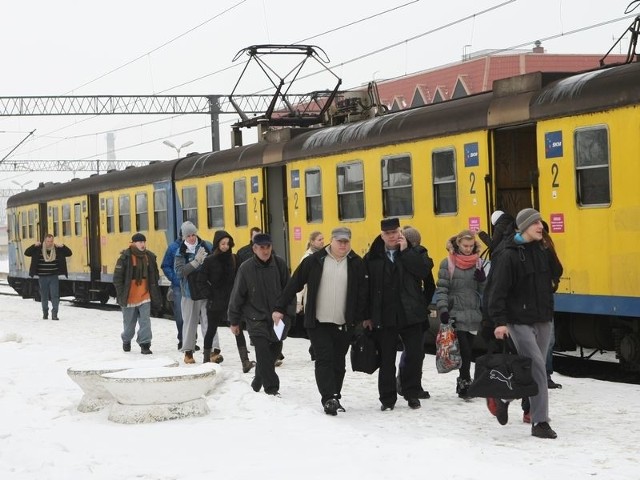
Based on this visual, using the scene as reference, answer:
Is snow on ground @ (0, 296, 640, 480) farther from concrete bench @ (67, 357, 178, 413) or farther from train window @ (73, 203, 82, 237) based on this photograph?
train window @ (73, 203, 82, 237)

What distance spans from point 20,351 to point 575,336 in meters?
7.25

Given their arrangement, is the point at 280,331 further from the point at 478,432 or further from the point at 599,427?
the point at 599,427

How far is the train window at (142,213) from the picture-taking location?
25609 millimetres

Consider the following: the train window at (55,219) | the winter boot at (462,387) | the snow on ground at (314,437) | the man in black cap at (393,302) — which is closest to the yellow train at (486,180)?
the snow on ground at (314,437)

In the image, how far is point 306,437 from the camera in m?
9.06

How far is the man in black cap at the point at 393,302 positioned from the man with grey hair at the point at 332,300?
0.13 meters

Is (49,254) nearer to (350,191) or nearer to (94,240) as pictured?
(94,240)

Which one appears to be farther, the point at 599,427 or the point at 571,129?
the point at 571,129

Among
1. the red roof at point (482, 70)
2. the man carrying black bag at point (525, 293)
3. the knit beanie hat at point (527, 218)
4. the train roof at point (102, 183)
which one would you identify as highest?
the red roof at point (482, 70)

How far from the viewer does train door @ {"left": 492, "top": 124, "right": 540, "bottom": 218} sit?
13.9m

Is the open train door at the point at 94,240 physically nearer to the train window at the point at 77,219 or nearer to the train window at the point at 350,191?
the train window at the point at 77,219

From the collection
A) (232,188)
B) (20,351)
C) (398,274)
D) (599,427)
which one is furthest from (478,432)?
(232,188)

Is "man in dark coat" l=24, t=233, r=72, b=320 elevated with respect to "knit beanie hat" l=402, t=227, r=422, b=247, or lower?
lower

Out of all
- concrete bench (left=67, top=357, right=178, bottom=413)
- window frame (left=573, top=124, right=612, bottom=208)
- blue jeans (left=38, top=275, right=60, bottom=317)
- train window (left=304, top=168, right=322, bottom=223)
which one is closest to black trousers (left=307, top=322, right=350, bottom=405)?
concrete bench (left=67, top=357, right=178, bottom=413)
